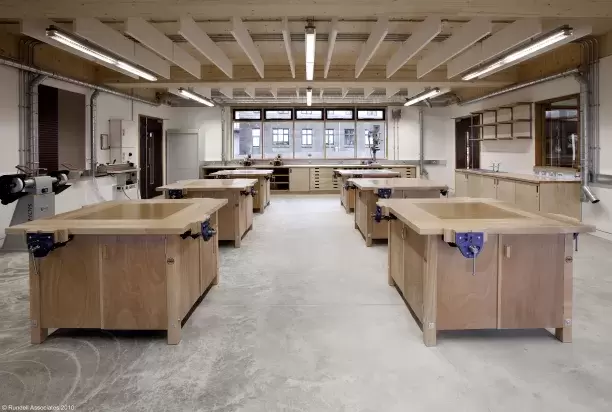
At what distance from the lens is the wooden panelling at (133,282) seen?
2932mm

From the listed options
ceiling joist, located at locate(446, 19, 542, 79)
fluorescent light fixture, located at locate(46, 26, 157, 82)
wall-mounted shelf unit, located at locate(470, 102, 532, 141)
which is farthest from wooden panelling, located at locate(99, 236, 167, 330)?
wall-mounted shelf unit, located at locate(470, 102, 532, 141)

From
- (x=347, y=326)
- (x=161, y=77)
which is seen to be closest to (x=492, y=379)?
(x=347, y=326)

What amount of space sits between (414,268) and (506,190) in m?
5.68

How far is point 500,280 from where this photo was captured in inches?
114

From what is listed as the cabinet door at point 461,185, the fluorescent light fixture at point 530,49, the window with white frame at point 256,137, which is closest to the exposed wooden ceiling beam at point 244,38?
the fluorescent light fixture at point 530,49

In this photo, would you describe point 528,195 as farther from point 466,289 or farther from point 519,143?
point 466,289

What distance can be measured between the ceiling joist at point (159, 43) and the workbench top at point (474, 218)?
3.66m

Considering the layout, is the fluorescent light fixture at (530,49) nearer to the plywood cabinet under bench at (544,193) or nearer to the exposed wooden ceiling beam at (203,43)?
the plywood cabinet under bench at (544,193)

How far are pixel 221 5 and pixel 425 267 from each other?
2996 mm

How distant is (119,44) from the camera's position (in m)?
6.45

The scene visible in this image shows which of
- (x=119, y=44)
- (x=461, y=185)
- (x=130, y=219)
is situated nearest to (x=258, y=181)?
(x=119, y=44)

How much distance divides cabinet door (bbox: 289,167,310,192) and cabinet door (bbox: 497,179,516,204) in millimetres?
6346

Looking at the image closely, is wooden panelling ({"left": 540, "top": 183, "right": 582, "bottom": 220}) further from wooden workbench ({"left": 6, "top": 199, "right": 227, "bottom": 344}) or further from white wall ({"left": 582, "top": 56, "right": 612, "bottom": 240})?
wooden workbench ({"left": 6, "top": 199, "right": 227, "bottom": 344})

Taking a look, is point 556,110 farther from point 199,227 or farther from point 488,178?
point 199,227
